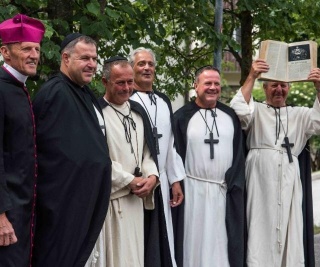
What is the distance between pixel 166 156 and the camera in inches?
290

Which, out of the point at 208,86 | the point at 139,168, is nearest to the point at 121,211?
the point at 139,168

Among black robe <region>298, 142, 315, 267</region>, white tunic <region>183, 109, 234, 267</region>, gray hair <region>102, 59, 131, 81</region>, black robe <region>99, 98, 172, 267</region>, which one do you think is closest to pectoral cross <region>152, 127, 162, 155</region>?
black robe <region>99, 98, 172, 267</region>

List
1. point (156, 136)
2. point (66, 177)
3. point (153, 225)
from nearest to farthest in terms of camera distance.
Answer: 1. point (66, 177)
2. point (153, 225)
3. point (156, 136)

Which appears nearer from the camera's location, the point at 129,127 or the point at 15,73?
the point at 15,73

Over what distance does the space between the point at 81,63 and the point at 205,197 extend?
207 cm

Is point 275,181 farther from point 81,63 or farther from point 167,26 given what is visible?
point 167,26

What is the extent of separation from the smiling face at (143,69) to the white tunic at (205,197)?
24.4 inches

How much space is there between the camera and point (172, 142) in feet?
24.3

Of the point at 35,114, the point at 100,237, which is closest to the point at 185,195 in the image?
the point at 100,237

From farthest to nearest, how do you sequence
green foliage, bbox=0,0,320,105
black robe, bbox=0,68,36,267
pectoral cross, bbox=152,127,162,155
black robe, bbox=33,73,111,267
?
green foliage, bbox=0,0,320,105
pectoral cross, bbox=152,127,162,155
black robe, bbox=33,73,111,267
black robe, bbox=0,68,36,267

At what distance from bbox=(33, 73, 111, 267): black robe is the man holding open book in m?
2.19

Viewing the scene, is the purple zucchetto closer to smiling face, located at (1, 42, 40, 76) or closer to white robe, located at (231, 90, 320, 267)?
smiling face, located at (1, 42, 40, 76)

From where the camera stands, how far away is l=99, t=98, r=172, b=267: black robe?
683 cm

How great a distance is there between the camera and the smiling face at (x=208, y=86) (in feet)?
24.8
